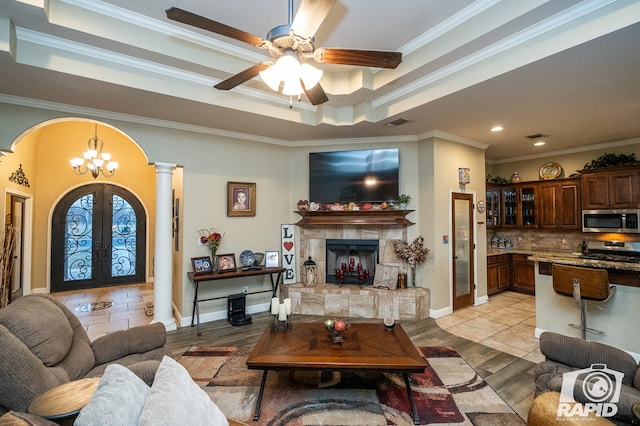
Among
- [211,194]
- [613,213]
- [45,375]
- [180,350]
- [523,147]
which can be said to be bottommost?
[180,350]

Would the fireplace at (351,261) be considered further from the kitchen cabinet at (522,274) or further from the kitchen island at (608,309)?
the kitchen cabinet at (522,274)

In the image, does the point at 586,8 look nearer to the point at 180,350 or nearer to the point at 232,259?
the point at 232,259

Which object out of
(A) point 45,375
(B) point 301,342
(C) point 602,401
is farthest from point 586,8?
(A) point 45,375

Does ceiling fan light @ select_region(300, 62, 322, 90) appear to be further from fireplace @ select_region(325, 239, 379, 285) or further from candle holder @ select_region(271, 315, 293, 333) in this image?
fireplace @ select_region(325, 239, 379, 285)

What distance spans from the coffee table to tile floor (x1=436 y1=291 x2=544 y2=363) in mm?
1683

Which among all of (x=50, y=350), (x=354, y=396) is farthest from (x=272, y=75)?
(x=354, y=396)

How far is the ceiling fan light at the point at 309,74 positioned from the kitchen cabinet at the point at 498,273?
205 inches

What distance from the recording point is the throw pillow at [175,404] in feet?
3.99

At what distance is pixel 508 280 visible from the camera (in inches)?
244

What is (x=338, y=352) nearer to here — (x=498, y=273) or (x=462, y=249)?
(x=462, y=249)

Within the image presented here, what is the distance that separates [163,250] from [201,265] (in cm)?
55

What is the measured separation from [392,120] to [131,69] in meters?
3.20

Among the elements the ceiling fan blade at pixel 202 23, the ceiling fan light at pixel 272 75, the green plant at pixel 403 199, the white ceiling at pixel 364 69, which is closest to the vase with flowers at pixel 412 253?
the green plant at pixel 403 199

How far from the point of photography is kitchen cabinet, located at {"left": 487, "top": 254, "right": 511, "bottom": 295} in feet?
19.1
